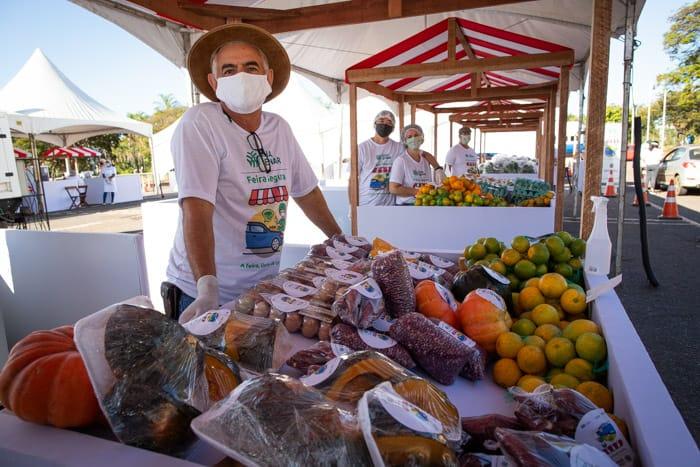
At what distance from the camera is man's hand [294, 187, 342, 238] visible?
8.18 feet

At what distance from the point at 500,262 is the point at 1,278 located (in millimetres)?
3922

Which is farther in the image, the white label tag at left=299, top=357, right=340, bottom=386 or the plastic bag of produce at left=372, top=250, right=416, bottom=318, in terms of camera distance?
the plastic bag of produce at left=372, top=250, right=416, bottom=318

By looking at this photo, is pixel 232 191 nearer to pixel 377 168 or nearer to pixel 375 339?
pixel 375 339

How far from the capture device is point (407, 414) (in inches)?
28.5

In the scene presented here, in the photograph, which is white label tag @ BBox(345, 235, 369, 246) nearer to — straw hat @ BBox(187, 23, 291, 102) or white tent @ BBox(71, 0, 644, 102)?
straw hat @ BBox(187, 23, 291, 102)

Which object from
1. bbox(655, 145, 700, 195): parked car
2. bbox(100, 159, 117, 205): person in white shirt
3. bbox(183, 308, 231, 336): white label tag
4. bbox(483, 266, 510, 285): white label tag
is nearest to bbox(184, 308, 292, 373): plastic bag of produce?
bbox(183, 308, 231, 336): white label tag

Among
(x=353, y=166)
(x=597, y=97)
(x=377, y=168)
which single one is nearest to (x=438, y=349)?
(x=597, y=97)

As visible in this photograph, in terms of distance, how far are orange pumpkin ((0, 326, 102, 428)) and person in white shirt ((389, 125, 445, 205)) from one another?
432 centimetres

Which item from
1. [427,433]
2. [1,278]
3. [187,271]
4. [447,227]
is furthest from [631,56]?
[1,278]

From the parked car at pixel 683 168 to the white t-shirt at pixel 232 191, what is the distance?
53.6 feet

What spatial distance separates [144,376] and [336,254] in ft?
3.86

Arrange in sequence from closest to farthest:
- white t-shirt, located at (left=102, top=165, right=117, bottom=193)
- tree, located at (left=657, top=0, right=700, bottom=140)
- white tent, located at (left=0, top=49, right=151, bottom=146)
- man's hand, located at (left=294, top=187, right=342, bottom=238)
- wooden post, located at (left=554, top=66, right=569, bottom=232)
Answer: man's hand, located at (left=294, top=187, right=342, bottom=238) → wooden post, located at (left=554, top=66, right=569, bottom=232) → white tent, located at (left=0, top=49, right=151, bottom=146) → white t-shirt, located at (left=102, top=165, right=117, bottom=193) → tree, located at (left=657, top=0, right=700, bottom=140)

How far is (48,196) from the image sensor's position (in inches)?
679

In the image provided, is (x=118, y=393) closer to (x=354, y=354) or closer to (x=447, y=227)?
(x=354, y=354)
